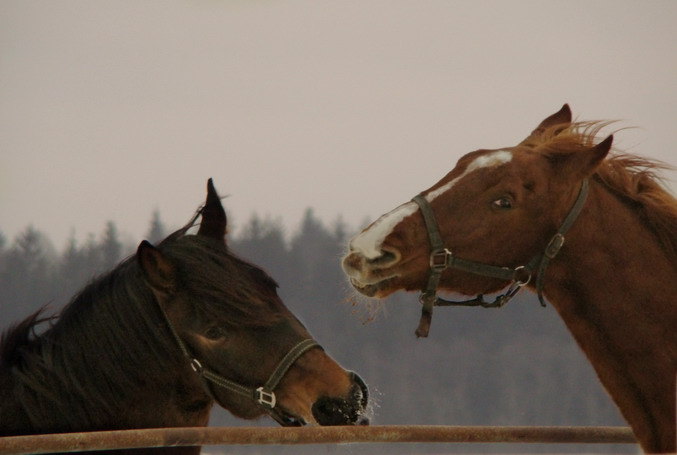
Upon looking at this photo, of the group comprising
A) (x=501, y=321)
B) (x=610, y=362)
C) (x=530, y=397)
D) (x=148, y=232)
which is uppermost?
(x=610, y=362)

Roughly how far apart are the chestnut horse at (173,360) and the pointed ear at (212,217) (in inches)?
10.6

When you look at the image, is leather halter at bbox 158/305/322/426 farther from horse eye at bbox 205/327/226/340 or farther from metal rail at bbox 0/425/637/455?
metal rail at bbox 0/425/637/455

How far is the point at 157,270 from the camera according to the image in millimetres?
4840

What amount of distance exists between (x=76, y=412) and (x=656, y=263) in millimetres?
2626

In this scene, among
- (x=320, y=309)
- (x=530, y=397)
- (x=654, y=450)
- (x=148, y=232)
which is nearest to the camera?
(x=654, y=450)

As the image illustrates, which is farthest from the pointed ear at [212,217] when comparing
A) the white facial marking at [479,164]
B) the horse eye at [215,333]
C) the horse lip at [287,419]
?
the white facial marking at [479,164]

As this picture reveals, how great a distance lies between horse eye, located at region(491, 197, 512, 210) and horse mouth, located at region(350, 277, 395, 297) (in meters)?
0.56

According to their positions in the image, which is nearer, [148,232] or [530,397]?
[148,232]

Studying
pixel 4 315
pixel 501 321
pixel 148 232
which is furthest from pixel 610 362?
pixel 501 321

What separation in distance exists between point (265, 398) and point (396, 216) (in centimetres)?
98

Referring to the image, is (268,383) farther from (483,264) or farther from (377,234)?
Result: (483,264)

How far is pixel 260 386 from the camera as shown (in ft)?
15.5

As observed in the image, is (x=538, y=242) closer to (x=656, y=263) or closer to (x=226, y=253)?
(x=656, y=263)

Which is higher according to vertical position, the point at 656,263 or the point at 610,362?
the point at 656,263
